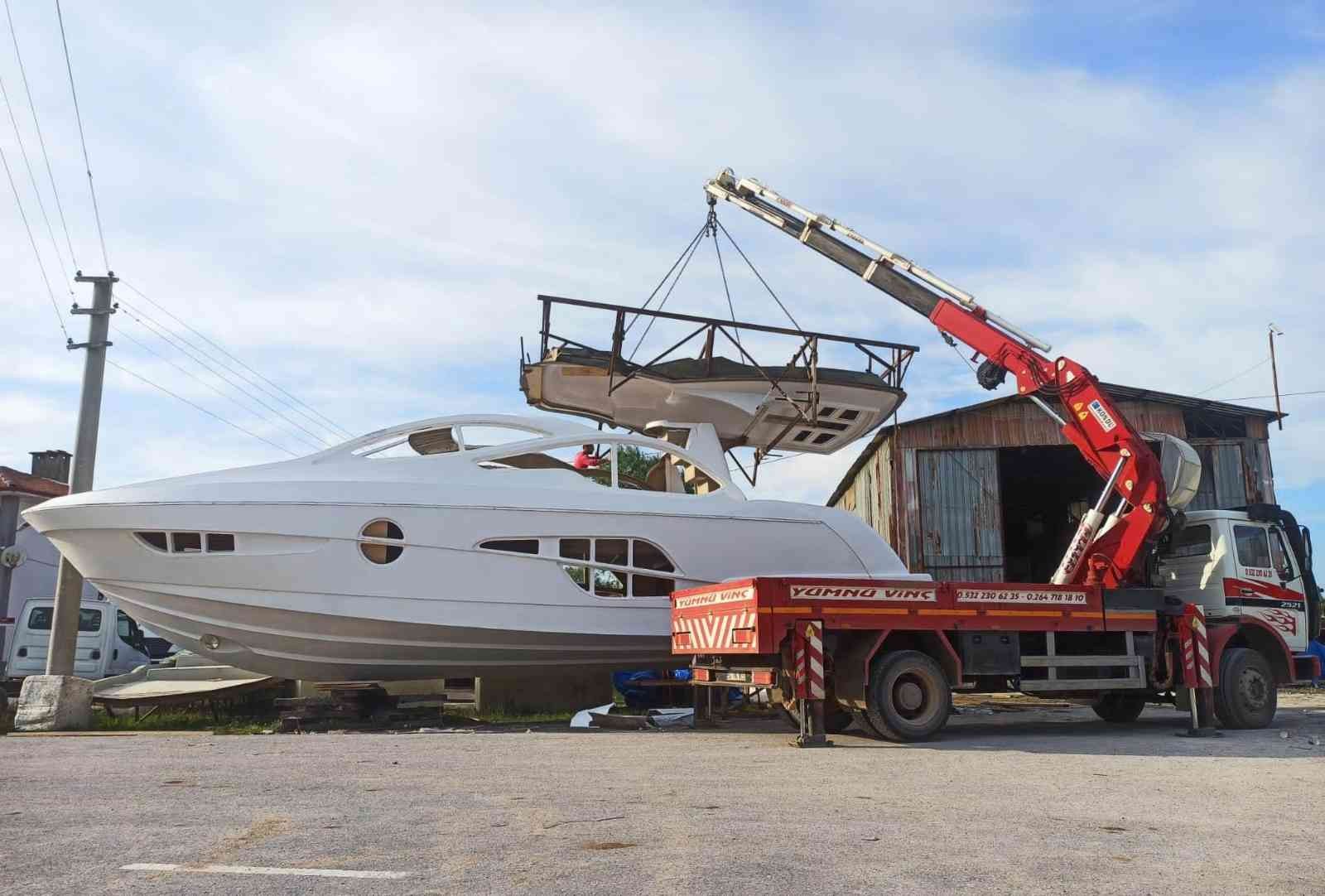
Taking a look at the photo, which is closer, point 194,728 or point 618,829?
point 618,829

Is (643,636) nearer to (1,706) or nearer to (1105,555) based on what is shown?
(1105,555)

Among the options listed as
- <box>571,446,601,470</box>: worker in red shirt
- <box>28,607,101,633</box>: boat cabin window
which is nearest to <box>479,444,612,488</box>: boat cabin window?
<box>571,446,601,470</box>: worker in red shirt

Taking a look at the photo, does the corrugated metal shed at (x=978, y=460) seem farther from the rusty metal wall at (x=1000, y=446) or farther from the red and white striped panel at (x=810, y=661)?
the red and white striped panel at (x=810, y=661)

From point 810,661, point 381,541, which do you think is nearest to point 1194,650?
point 810,661

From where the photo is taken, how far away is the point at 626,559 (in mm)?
12164

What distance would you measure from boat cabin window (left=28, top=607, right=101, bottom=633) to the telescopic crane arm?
1104 cm

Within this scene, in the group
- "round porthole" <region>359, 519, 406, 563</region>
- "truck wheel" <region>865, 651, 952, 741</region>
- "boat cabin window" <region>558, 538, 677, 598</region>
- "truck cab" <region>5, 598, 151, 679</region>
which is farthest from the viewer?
"truck cab" <region>5, 598, 151, 679</region>

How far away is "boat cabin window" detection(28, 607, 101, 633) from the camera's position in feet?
48.9

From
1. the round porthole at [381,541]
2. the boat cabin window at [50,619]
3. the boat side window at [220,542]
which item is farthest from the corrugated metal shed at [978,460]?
the boat cabin window at [50,619]

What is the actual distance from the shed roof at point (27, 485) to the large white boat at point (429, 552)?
1145cm

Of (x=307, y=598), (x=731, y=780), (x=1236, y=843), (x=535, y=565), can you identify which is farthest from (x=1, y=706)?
(x=1236, y=843)

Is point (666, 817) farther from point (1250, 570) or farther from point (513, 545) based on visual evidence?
point (1250, 570)

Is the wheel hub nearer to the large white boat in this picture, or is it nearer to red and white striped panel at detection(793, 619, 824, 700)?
red and white striped panel at detection(793, 619, 824, 700)

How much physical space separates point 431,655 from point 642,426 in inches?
182
